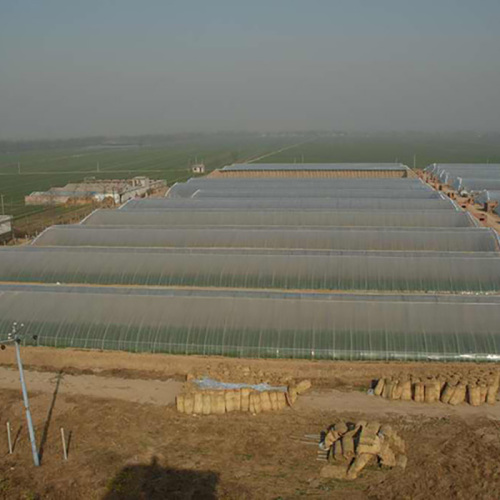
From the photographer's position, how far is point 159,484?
57.8 feet

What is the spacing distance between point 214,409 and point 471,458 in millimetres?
9752

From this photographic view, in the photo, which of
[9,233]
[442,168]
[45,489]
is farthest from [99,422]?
[442,168]

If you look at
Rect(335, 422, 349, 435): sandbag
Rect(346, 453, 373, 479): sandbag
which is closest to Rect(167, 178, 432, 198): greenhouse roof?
Rect(335, 422, 349, 435): sandbag

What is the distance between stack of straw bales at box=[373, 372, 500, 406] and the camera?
2272cm

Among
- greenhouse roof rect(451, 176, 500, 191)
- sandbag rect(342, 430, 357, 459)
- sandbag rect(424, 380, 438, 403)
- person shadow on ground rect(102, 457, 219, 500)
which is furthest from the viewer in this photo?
greenhouse roof rect(451, 176, 500, 191)

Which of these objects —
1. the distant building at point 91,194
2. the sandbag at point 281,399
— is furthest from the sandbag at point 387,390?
the distant building at point 91,194

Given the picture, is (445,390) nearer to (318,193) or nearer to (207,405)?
(207,405)

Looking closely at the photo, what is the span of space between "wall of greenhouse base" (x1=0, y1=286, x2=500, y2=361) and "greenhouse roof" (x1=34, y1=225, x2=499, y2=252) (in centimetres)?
1310

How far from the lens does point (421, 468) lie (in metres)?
18.0

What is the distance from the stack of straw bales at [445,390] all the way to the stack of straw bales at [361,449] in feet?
12.9

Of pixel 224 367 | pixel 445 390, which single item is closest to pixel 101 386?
pixel 224 367

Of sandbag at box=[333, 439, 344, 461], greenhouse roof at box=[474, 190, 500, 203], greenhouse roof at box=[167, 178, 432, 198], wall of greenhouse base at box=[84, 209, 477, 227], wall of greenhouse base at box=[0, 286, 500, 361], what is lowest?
sandbag at box=[333, 439, 344, 461]

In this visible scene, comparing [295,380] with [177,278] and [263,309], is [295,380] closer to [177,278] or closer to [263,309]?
[263,309]

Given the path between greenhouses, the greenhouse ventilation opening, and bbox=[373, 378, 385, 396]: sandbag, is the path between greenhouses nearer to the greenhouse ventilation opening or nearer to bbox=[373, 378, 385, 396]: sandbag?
bbox=[373, 378, 385, 396]: sandbag
